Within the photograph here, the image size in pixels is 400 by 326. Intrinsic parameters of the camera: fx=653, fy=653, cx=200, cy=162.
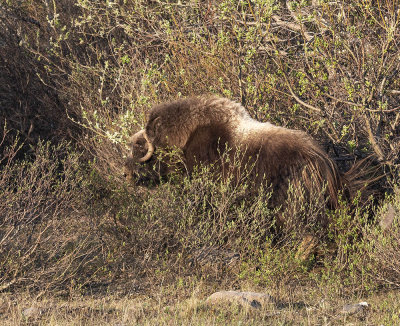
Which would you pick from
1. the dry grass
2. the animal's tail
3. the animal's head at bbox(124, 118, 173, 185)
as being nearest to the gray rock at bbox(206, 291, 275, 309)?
the dry grass

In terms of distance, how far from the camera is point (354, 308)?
392 cm

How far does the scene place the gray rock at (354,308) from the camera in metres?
3.89

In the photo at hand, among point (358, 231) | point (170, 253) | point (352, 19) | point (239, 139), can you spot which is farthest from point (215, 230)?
point (352, 19)

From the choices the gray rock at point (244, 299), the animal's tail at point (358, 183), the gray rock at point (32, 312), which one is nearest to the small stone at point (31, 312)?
the gray rock at point (32, 312)

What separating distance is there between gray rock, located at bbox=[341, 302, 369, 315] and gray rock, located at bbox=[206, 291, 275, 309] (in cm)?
44

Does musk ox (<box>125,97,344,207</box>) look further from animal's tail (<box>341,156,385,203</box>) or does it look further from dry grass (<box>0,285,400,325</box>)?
dry grass (<box>0,285,400,325</box>)

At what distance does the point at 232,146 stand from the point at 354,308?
1661 mm

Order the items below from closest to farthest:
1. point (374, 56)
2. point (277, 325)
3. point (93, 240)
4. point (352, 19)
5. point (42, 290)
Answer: point (277, 325)
point (42, 290)
point (93, 240)
point (374, 56)
point (352, 19)

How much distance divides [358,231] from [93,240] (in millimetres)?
2013

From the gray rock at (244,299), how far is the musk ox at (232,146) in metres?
0.98

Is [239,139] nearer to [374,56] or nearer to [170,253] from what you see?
[170,253]

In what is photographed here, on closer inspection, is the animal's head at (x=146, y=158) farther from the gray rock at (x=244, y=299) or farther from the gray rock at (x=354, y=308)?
the gray rock at (x=354, y=308)

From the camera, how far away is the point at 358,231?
195 inches

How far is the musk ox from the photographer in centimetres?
485
